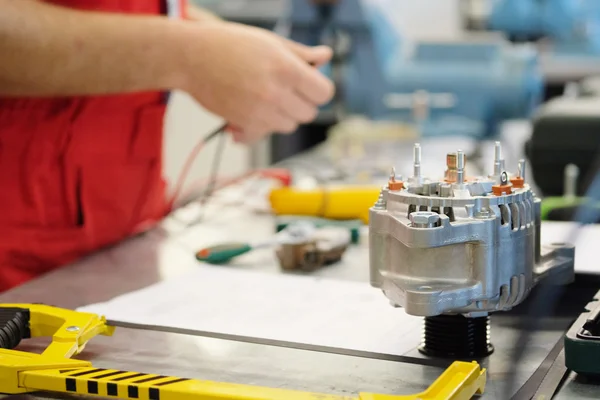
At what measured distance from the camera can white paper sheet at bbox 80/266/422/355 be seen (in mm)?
736

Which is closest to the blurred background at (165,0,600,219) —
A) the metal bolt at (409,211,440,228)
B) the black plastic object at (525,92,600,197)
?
the black plastic object at (525,92,600,197)

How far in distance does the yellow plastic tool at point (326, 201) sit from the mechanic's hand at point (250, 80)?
0.16 m

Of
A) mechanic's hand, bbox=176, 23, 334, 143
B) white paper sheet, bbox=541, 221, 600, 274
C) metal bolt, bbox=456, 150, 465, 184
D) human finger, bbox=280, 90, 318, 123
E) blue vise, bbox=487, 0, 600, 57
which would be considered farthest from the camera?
blue vise, bbox=487, 0, 600, 57

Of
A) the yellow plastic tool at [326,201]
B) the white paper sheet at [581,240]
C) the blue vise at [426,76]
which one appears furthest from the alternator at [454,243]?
the blue vise at [426,76]

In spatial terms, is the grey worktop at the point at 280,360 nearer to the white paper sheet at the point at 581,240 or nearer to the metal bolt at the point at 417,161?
the white paper sheet at the point at 581,240

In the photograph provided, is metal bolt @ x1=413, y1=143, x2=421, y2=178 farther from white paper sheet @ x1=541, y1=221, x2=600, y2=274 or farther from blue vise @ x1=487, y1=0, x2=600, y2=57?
blue vise @ x1=487, y1=0, x2=600, y2=57

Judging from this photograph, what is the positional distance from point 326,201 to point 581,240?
0.41m

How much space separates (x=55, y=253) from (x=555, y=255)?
0.64m

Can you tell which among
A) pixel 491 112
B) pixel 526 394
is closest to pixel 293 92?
pixel 526 394

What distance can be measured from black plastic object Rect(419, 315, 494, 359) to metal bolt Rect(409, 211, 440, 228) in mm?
104

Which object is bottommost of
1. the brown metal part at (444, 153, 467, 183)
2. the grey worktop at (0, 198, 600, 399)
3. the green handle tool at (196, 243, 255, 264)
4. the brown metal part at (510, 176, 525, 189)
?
the green handle tool at (196, 243, 255, 264)

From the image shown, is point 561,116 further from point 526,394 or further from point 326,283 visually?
point 526,394

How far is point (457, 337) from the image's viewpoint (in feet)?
2.21

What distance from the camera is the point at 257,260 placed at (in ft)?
3.40
